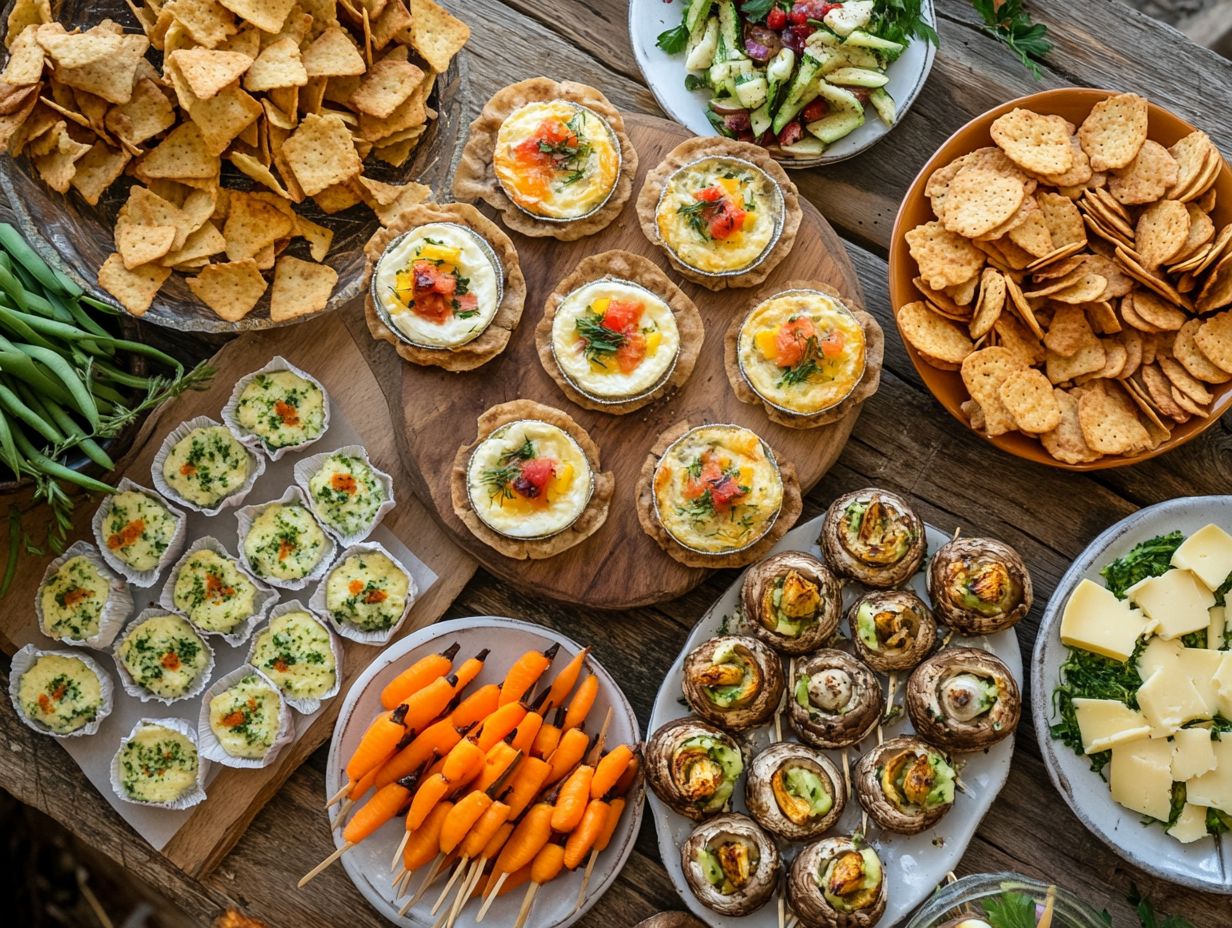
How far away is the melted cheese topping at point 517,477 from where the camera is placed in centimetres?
416

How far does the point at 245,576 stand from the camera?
4418 mm

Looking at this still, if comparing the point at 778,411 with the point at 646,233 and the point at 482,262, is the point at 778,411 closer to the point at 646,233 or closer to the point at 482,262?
the point at 646,233

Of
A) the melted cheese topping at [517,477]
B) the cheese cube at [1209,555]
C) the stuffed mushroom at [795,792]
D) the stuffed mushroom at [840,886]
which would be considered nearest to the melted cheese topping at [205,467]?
the melted cheese topping at [517,477]

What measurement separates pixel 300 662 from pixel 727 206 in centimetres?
263

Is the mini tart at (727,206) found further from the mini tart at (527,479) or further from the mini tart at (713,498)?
the mini tart at (527,479)

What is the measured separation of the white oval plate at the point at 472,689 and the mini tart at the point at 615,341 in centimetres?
106

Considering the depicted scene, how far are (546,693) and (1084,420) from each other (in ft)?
8.15

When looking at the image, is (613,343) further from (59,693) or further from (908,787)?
(59,693)

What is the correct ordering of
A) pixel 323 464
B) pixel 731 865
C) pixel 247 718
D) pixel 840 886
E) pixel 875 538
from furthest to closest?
pixel 323 464
pixel 247 718
pixel 875 538
pixel 731 865
pixel 840 886

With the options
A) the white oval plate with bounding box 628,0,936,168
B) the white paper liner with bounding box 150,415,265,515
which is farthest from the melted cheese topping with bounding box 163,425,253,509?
the white oval plate with bounding box 628,0,936,168

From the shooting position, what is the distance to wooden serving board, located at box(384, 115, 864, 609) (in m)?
4.31

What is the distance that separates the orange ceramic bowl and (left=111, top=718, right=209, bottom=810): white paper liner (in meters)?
3.41

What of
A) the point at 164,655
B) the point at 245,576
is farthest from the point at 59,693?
the point at 245,576

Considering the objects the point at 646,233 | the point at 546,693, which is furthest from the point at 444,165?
the point at 546,693
